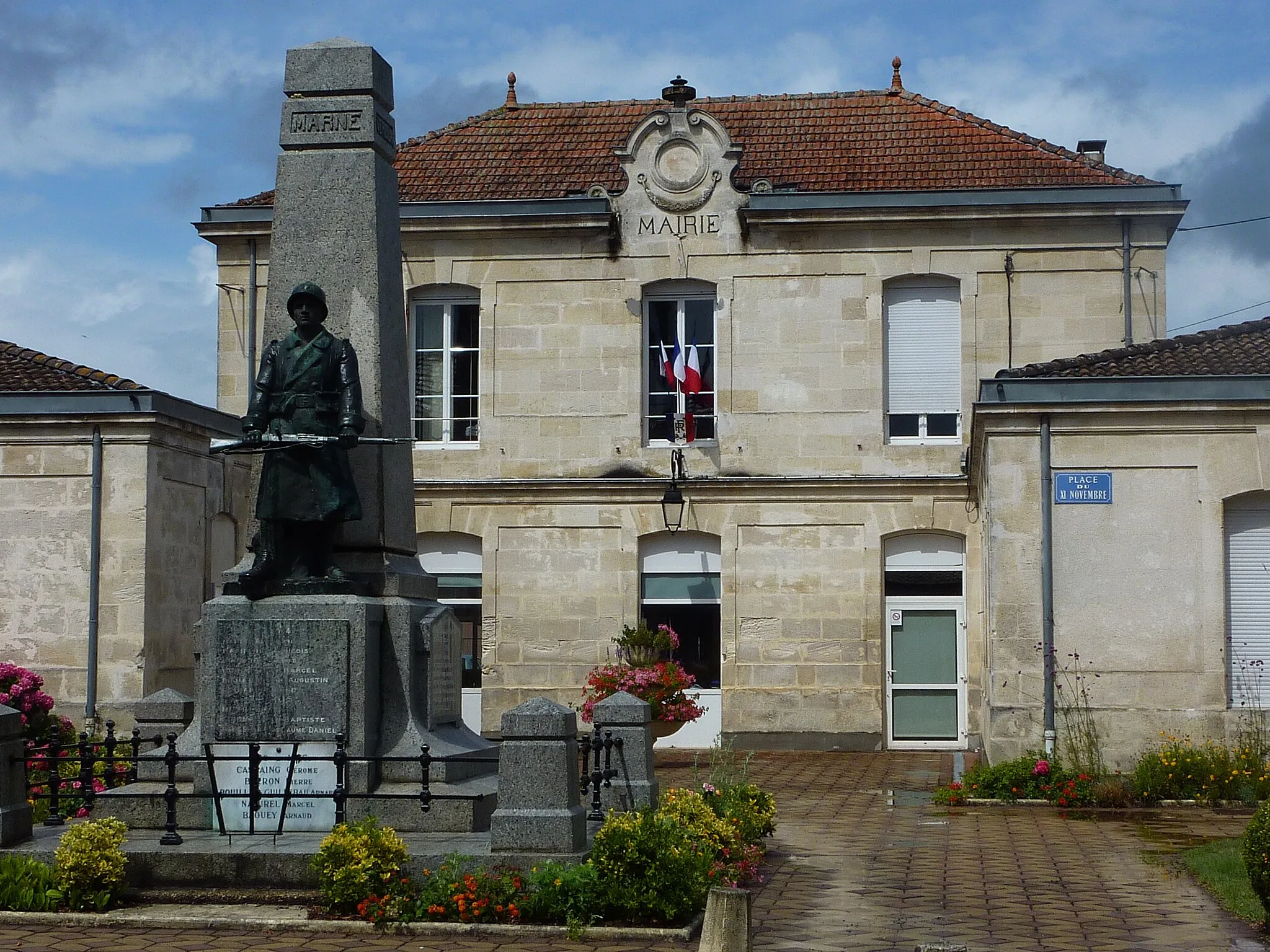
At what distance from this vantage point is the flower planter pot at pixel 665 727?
19844 millimetres

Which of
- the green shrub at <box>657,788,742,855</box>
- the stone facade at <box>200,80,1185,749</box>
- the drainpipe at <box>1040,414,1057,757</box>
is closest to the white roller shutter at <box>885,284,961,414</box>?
the stone facade at <box>200,80,1185,749</box>

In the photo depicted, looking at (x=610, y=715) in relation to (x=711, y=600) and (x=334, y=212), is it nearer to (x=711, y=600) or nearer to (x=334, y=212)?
(x=334, y=212)

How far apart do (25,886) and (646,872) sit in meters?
3.59

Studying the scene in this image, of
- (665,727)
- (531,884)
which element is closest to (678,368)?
(665,727)

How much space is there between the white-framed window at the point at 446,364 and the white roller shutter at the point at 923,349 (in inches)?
237

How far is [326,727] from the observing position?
35.6 ft

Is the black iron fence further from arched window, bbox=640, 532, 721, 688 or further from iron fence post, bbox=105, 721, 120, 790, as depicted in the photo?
arched window, bbox=640, 532, 721, 688

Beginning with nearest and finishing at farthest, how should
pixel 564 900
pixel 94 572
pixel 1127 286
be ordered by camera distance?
1. pixel 564 900
2. pixel 94 572
3. pixel 1127 286

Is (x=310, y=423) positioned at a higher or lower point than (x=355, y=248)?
lower

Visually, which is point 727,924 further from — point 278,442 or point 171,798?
point 278,442

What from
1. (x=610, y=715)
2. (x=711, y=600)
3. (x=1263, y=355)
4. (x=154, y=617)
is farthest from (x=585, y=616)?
(x=610, y=715)

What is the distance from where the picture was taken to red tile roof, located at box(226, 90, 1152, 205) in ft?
81.9

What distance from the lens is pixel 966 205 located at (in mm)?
24000

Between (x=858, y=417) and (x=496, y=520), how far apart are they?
536 centimetres
